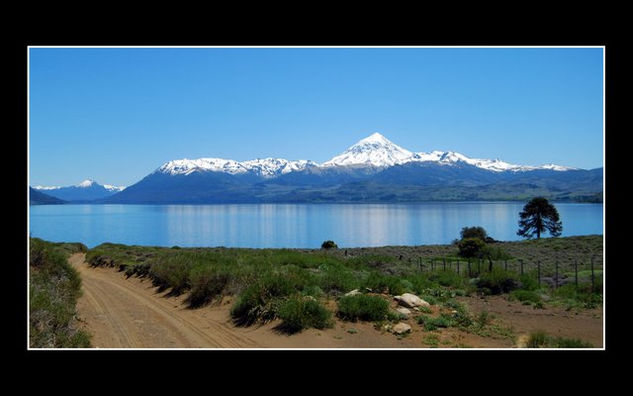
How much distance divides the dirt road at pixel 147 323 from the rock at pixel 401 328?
308cm

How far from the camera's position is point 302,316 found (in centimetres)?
972

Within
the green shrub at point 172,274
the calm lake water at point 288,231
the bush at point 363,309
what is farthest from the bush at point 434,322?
the calm lake water at point 288,231

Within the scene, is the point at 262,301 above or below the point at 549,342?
above

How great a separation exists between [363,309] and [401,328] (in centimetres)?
102

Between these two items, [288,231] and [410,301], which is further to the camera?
[288,231]

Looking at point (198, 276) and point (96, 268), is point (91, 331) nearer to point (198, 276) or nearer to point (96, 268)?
point (198, 276)

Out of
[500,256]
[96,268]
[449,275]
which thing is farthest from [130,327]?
[500,256]

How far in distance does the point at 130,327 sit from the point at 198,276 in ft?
11.3

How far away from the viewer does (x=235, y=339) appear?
962 cm

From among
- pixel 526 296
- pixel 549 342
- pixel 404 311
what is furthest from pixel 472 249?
pixel 549 342

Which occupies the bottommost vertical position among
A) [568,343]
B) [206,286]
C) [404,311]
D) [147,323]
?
[147,323]

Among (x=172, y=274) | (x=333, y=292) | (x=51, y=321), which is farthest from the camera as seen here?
(x=172, y=274)

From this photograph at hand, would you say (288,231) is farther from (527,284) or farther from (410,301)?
(410,301)

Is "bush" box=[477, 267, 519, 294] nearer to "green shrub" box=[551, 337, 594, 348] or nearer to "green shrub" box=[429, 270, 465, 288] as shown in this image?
"green shrub" box=[429, 270, 465, 288]
